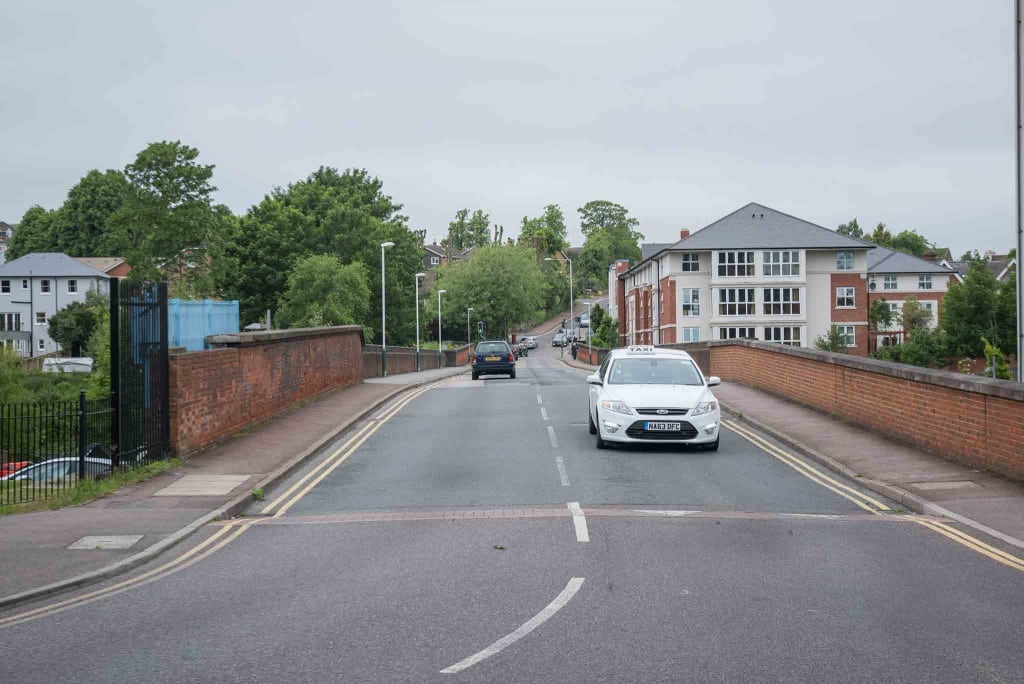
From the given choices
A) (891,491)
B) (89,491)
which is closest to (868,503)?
(891,491)

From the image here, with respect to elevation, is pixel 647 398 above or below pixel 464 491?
above

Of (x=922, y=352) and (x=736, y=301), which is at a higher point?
(x=736, y=301)

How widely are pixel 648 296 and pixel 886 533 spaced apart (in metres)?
71.6

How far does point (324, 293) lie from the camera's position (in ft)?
205

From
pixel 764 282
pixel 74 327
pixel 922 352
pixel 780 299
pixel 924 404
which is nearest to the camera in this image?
pixel 924 404

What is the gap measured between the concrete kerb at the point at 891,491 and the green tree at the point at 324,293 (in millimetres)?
46359

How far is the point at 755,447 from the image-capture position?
1587 cm

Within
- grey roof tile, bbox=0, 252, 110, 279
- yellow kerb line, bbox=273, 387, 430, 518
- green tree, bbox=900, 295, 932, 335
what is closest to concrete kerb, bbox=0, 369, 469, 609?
yellow kerb line, bbox=273, 387, 430, 518

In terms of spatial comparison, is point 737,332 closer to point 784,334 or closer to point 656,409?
point 784,334

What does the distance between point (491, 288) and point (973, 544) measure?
95.0 meters

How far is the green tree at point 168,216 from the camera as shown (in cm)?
7094

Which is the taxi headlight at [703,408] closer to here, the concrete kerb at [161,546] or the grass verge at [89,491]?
the concrete kerb at [161,546]

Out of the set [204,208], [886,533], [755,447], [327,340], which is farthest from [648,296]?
[886,533]

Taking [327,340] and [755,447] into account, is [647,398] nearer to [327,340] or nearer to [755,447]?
[755,447]
